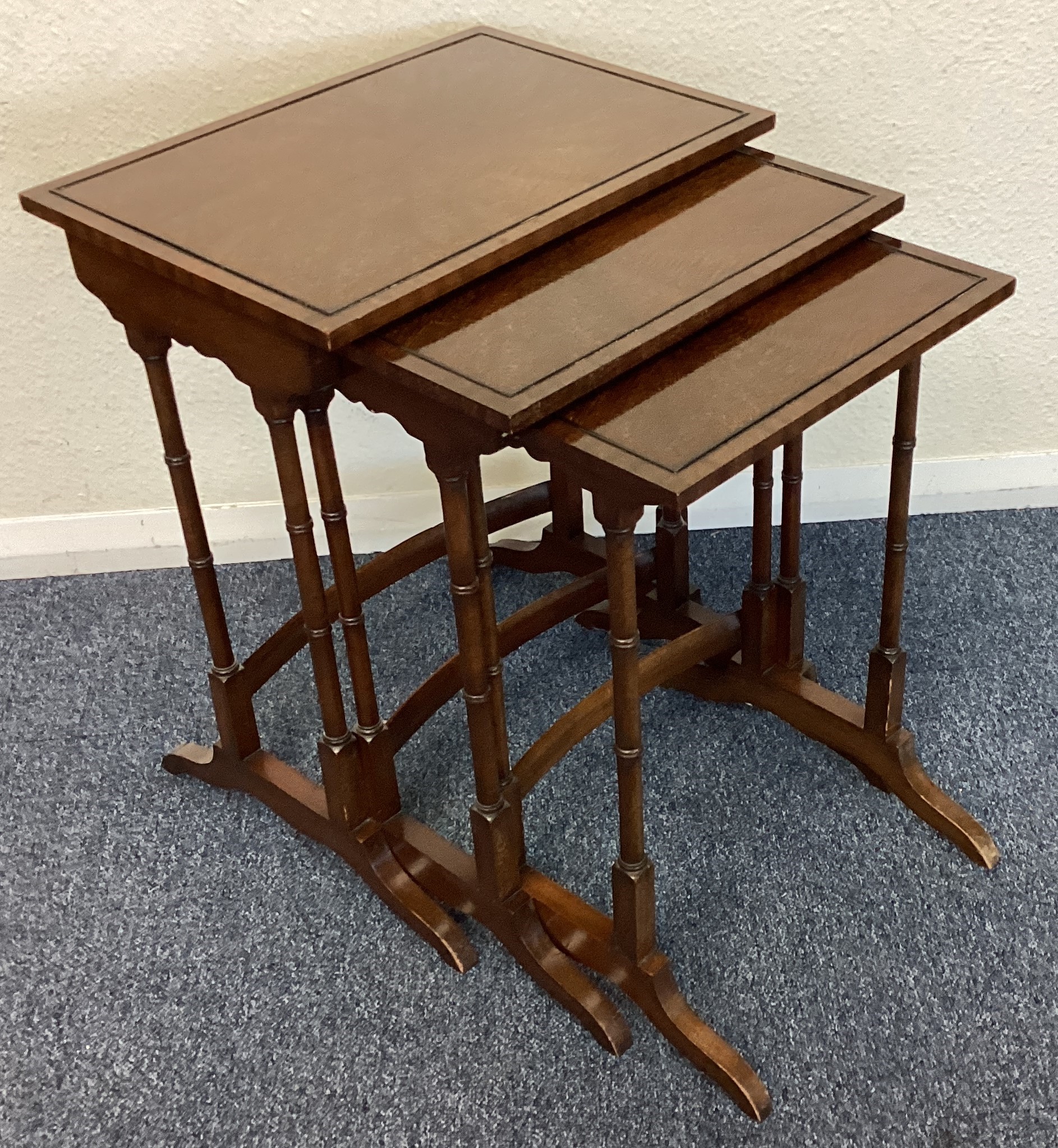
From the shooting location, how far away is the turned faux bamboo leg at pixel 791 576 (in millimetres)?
1663

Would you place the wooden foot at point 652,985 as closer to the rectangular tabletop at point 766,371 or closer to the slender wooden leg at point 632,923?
the slender wooden leg at point 632,923

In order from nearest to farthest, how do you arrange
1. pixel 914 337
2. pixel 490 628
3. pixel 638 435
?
pixel 638 435
pixel 914 337
pixel 490 628

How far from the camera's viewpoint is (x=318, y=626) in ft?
5.03

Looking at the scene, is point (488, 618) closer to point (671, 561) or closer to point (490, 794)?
point (490, 794)

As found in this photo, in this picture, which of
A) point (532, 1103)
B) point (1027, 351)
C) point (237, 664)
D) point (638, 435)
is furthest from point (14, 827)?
point (1027, 351)

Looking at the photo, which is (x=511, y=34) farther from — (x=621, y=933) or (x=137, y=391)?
(x=621, y=933)

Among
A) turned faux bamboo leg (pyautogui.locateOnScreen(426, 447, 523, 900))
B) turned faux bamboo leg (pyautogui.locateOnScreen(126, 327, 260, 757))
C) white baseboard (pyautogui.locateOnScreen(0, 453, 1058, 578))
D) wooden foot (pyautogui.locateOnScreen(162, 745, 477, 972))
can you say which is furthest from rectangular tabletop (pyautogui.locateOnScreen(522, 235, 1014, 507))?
white baseboard (pyautogui.locateOnScreen(0, 453, 1058, 578))

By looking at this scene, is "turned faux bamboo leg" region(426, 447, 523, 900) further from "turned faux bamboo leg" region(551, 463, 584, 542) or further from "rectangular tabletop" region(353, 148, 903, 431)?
"turned faux bamboo leg" region(551, 463, 584, 542)

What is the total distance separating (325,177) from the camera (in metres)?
1.40

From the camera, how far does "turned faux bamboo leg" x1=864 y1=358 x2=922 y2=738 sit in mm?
1484

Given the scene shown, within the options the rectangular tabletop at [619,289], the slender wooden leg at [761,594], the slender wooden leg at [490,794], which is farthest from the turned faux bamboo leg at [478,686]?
the slender wooden leg at [761,594]

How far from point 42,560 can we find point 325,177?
1.06 metres

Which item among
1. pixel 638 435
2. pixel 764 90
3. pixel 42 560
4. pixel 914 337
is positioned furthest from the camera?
pixel 42 560

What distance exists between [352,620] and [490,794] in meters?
0.23
